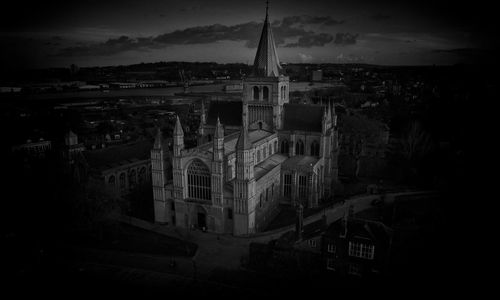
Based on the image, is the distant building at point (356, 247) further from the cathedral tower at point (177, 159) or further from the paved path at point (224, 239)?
the cathedral tower at point (177, 159)

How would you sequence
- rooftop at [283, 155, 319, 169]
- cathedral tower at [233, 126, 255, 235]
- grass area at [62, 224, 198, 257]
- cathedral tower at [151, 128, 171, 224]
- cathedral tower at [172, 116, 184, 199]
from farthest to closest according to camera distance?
rooftop at [283, 155, 319, 169] → cathedral tower at [151, 128, 171, 224] → cathedral tower at [172, 116, 184, 199] → cathedral tower at [233, 126, 255, 235] → grass area at [62, 224, 198, 257]

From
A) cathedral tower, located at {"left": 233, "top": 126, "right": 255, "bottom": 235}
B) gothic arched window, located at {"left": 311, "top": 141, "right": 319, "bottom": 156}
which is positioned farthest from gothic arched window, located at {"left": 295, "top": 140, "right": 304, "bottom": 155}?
cathedral tower, located at {"left": 233, "top": 126, "right": 255, "bottom": 235}

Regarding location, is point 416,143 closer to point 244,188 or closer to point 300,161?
point 300,161

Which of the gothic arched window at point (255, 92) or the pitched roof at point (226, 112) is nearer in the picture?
the gothic arched window at point (255, 92)

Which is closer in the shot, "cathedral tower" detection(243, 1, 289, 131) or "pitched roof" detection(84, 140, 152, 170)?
"cathedral tower" detection(243, 1, 289, 131)

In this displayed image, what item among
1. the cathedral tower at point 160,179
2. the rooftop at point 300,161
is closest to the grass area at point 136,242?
the cathedral tower at point 160,179

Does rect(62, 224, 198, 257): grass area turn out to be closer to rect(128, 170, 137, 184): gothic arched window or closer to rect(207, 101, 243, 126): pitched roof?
rect(128, 170, 137, 184): gothic arched window

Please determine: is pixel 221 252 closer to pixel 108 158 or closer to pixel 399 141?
pixel 108 158
